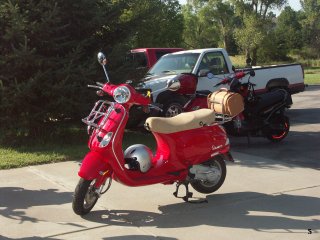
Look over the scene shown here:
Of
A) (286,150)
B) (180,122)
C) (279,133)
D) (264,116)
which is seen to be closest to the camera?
(180,122)

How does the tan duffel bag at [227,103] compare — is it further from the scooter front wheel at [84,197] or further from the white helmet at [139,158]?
the scooter front wheel at [84,197]

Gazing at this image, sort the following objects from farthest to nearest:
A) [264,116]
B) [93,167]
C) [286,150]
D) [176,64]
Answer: [176,64]
[264,116]
[286,150]
[93,167]

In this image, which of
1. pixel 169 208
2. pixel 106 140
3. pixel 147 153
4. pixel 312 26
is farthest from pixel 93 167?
pixel 312 26

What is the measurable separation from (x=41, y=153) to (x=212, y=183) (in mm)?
3658

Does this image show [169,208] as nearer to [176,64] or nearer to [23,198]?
[23,198]

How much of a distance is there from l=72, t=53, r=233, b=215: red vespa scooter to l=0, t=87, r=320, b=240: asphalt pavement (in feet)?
0.98

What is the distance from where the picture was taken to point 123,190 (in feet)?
20.9

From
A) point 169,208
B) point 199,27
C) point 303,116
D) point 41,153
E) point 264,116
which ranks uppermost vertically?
point 199,27

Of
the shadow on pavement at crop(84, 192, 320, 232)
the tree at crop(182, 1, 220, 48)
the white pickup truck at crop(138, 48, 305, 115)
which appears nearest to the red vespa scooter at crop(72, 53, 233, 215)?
the shadow on pavement at crop(84, 192, 320, 232)

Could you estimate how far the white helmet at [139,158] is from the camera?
5.61 meters

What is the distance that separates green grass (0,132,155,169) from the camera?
8.00 meters

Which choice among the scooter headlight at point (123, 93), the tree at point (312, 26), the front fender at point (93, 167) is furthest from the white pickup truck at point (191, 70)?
the tree at point (312, 26)

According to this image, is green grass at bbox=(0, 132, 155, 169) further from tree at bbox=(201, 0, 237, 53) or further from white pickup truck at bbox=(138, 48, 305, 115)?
tree at bbox=(201, 0, 237, 53)

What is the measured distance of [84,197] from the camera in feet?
17.4
